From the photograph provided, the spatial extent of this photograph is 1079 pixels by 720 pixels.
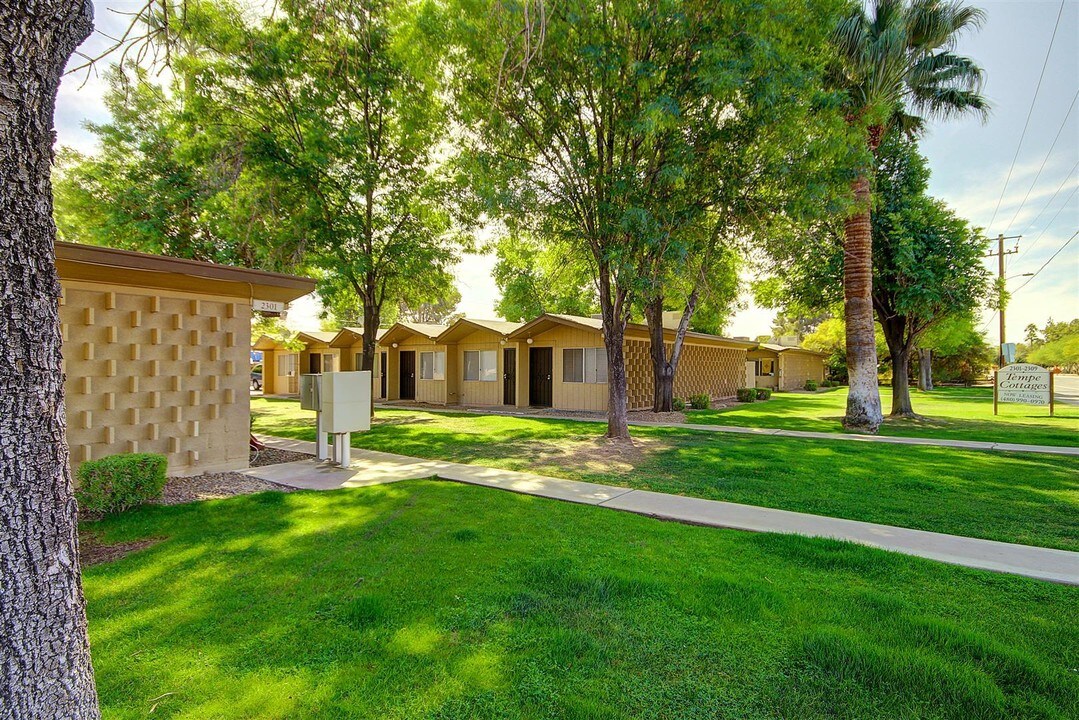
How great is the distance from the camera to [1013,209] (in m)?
22.8

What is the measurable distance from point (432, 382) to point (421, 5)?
44.1 ft

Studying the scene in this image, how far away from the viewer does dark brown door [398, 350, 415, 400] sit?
21000 mm

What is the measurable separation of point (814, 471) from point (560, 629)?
18.9ft

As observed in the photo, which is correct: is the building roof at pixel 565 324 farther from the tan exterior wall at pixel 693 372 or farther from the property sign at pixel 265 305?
the property sign at pixel 265 305

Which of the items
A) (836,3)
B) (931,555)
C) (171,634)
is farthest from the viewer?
(836,3)

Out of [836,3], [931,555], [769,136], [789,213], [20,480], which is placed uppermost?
[836,3]

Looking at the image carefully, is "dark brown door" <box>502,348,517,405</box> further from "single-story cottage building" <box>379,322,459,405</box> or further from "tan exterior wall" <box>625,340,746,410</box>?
"tan exterior wall" <box>625,340,746,410</box>

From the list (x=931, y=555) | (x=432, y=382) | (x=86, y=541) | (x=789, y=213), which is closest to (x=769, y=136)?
(x=789, y=213)

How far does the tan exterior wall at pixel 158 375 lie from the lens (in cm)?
543

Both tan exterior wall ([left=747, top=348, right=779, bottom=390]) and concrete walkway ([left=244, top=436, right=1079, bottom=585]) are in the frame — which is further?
tan exterior wall ([left=747, top=348, right=779, bottom=390])

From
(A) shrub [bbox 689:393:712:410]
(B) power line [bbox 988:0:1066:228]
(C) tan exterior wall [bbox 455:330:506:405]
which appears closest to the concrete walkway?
(C) tan exterior wall [bbox 455:330:506:405]

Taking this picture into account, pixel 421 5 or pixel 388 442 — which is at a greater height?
pixel 421 5

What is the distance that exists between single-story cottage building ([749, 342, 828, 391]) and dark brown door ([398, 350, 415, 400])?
1954 centimetres

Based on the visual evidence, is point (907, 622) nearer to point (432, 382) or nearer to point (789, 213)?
point (789, 213)
